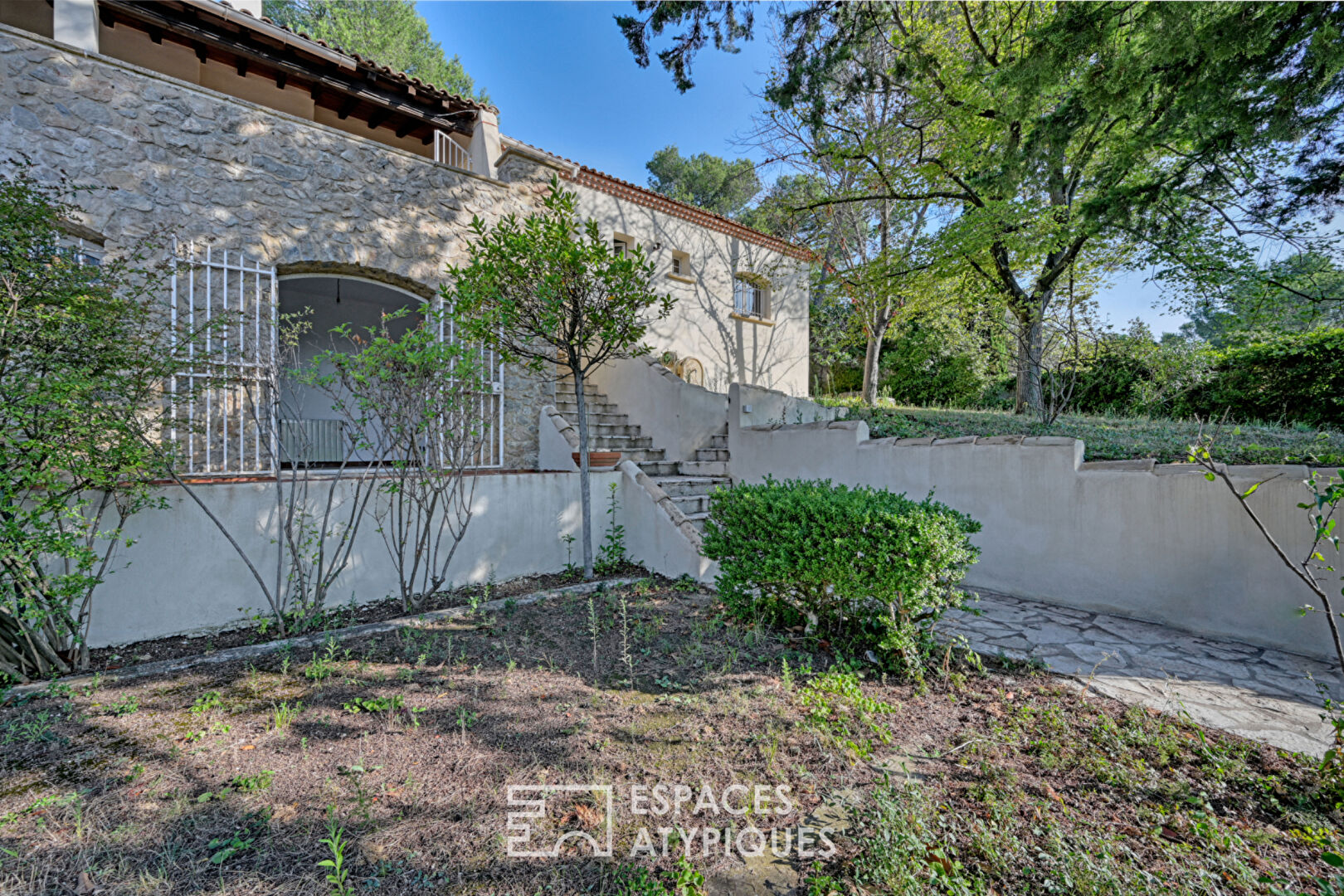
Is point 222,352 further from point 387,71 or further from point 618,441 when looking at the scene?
point 387,71

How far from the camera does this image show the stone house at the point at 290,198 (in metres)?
4.20

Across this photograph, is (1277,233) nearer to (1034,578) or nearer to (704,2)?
(1034,578)

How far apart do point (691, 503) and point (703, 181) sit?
19.0 meters

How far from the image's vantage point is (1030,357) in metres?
7.81

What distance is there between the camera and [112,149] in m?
4.34

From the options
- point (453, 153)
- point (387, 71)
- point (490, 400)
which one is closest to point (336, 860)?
point (490, 400)

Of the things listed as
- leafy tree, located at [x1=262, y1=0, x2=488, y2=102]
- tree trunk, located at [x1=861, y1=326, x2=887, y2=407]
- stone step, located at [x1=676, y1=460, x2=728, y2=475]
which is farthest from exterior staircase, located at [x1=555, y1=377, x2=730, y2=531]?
leafy tree, located at [x1=262, y1=0, x2=488, y2=102]

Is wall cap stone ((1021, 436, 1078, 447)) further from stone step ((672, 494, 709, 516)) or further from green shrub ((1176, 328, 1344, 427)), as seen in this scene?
green shrub ((1176, 328, 1344, 427))

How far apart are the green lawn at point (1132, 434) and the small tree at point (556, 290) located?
3.43 meters

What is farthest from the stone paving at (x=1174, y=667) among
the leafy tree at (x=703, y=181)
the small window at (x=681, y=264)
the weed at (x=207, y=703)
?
the leafy tree at (x=703, y=181)

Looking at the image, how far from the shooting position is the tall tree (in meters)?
3.99

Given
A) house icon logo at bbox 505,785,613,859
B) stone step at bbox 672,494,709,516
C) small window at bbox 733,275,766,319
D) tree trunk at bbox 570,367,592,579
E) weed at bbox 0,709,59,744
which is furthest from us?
small window at bbox 733,275,766,319

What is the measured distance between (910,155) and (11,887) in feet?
40.4

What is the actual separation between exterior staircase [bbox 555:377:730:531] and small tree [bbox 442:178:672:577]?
47.0 inches
